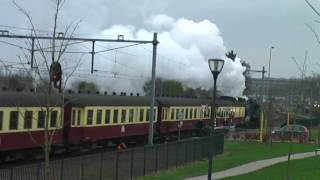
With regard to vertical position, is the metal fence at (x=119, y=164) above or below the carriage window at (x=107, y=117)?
below

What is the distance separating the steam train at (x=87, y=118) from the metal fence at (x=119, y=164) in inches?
52.3

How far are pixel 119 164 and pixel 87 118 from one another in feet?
35.3

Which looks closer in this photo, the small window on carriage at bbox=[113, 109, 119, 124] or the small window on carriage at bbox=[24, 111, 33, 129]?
the small window on carriage at bbox=[24, 111, 33, 129]

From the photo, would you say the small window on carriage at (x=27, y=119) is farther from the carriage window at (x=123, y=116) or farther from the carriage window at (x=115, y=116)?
the carriage window at (x=123, y=116)

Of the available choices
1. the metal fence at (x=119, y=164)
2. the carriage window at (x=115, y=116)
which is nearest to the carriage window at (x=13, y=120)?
the metal fence at (x=119, y=164)

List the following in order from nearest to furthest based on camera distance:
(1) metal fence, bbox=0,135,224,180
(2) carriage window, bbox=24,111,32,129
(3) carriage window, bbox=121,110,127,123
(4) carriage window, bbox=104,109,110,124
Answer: (1) metal fence, bbox=0,135,224,180
(2) carriage window, bbox=24,111,32,129
(4) carriage window, bbox=104,109,110,124
(3) carriage window, bbox=121,110,127,123

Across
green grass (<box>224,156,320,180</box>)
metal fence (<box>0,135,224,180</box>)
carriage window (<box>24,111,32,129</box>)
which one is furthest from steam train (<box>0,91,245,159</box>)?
green grass (<box>224,156,320,180</box>)

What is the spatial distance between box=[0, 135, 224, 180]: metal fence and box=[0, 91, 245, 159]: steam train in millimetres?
1329

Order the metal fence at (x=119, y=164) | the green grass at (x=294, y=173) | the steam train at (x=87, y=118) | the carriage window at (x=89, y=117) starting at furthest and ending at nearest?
the carriage window at (x=89, y=117), the steam train at (x=87, y=118), the green grass at (x=294, y=173), the metal fence at (x=119, y=164)

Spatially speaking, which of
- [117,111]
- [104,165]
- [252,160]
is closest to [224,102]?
[117,111]

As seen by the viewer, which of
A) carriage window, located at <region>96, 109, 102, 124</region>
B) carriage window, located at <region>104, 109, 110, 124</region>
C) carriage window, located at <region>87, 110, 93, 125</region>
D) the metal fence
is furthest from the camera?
carriage window, located at <region>104, 109, 110, 124</region>

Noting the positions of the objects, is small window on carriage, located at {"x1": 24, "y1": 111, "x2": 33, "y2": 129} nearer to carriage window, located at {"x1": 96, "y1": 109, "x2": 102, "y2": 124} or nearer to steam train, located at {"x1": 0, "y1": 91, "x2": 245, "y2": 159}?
steam train, located at {"x1": 0, "y1": 91, "x2": 245, "y2": 159}

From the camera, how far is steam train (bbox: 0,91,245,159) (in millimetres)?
25297

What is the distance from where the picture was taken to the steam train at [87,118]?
25297 mm
